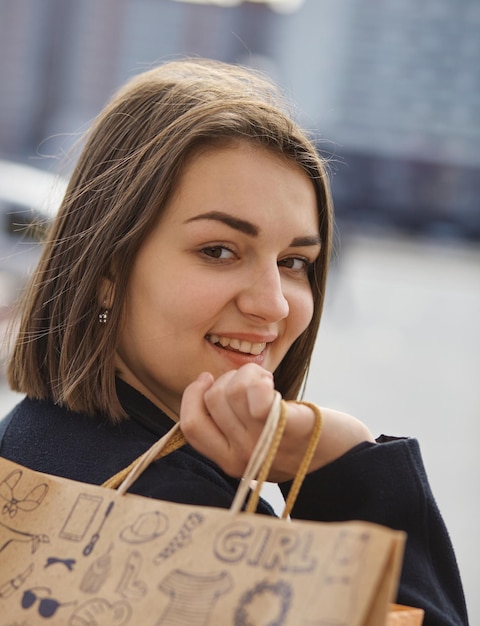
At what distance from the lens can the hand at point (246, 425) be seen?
99cm

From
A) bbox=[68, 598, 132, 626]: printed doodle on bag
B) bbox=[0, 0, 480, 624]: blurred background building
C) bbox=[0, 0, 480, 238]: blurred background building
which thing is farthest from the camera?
bbox=[0, 0, 480, 238]: blurred background building

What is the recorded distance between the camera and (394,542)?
30.6 inches

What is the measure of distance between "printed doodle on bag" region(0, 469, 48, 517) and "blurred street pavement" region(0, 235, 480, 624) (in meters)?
1.03

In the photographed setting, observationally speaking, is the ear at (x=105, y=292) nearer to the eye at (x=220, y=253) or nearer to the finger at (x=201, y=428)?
the eye at (x=220, y=253)

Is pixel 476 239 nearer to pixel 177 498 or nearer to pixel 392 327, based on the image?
pixel 392 327

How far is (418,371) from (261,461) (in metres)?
7.28

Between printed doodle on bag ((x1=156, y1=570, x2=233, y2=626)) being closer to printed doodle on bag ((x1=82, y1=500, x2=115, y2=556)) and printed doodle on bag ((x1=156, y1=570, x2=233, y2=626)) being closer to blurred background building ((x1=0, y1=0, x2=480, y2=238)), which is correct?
printed doodle on bag ((x1=82, y1=500, x2=115, y2=556))

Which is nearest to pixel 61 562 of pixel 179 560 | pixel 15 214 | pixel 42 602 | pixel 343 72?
pixel 42 602

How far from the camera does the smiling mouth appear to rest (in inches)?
50.9

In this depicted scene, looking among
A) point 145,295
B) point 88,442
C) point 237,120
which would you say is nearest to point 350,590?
point 88,442

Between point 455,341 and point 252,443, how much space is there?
29.8 feet

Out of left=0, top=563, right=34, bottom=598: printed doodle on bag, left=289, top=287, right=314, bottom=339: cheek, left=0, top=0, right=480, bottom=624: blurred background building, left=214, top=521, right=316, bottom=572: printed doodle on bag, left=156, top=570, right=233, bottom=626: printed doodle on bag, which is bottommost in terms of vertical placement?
left=0, top=0, right=480, bottom=624: blurred background building

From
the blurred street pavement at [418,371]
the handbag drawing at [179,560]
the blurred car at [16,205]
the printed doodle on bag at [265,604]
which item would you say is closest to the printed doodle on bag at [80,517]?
the handbag drawing at [179,560]

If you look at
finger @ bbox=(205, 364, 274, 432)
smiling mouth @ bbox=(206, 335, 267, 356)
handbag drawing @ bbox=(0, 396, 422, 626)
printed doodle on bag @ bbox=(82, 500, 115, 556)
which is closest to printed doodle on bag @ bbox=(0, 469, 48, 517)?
handbag drawing @ bbox=(0, 396, 422, 626)
